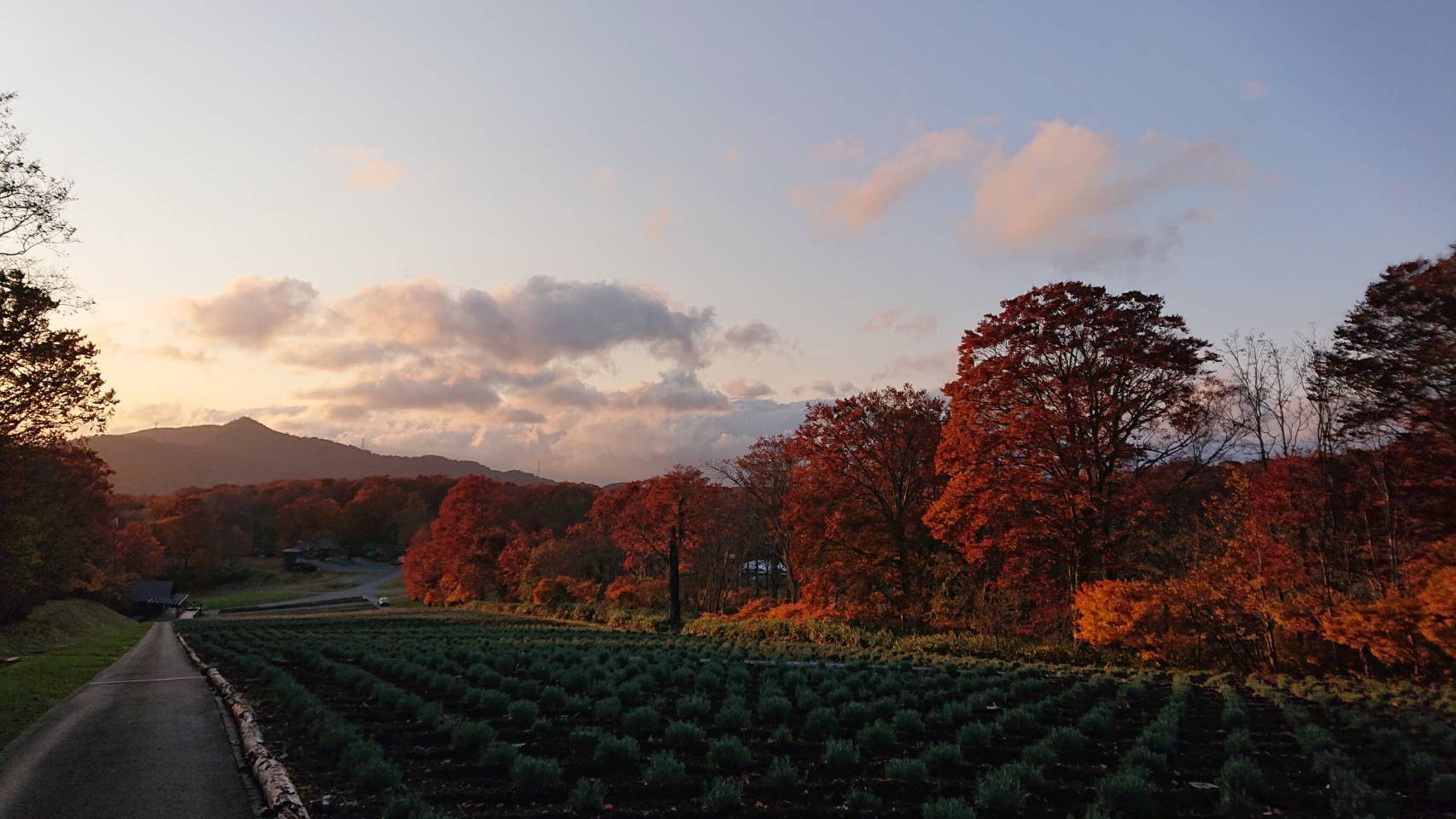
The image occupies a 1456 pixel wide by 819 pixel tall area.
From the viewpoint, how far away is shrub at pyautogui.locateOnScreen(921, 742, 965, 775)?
879 cm

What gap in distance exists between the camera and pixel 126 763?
950 centimetres

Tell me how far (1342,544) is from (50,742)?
31773 mm

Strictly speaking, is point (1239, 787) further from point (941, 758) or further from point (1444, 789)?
point (941, 758)

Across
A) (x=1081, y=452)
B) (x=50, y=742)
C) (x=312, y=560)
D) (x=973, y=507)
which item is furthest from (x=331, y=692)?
(x=312, y=560)

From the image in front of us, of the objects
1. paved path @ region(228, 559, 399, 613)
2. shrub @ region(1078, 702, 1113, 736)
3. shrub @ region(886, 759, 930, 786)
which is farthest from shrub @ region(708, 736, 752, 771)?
paved path @ region(228, 559, 399, 613)

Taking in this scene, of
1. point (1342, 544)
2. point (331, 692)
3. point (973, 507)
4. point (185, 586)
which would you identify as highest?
point (973, 507)

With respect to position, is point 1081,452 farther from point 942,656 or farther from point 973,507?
point 942,656

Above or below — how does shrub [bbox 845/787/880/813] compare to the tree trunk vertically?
above

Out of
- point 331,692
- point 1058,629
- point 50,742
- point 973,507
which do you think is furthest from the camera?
point 1058,629

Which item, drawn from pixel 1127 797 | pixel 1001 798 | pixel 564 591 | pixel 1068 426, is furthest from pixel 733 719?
pixel 564 591

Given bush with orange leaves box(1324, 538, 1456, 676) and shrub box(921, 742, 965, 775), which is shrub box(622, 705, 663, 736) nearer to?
shrub box(921, 742, 965, 775)

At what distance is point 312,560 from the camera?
118938mm

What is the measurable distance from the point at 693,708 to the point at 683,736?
2.06 meters

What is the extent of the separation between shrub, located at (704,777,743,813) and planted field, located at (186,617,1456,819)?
28 mm
